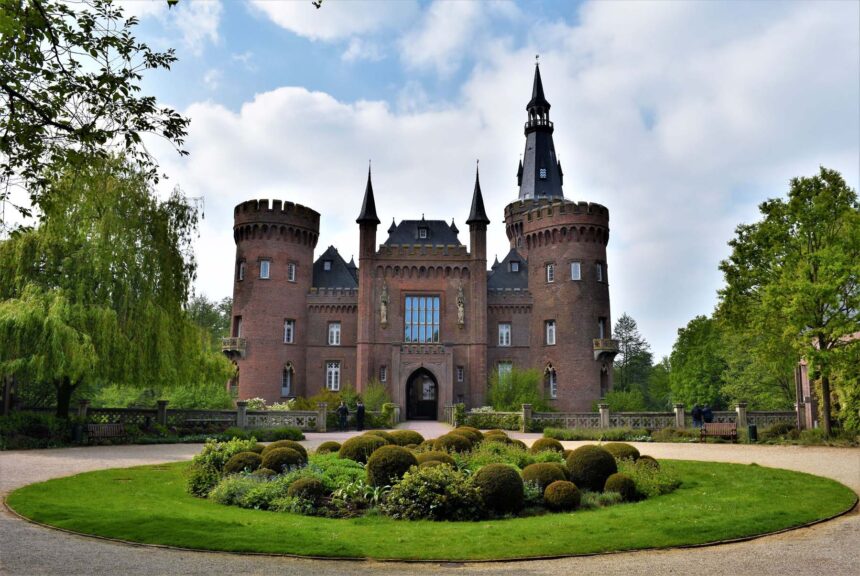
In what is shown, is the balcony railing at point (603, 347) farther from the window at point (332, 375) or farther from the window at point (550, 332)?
the window at point (332, 375)

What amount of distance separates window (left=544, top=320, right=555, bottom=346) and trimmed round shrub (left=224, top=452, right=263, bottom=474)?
111 feet

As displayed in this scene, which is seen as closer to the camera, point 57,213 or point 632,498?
point 57,213

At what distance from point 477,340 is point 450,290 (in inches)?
152

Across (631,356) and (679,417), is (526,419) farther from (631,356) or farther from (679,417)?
(631,356)

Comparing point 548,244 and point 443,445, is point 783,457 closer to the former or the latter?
point 443,445

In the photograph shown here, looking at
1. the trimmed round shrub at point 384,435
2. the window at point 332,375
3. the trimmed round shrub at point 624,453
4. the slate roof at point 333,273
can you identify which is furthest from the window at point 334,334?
the trimmed round shrub at point 624,453

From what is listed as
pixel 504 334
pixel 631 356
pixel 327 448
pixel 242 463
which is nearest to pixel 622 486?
pixel 327 448

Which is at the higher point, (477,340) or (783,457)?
(477,340)

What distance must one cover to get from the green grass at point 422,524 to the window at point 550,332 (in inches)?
1255

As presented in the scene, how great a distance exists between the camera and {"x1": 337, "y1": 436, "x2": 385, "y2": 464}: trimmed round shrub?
15.6 meters

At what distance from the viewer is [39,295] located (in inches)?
881

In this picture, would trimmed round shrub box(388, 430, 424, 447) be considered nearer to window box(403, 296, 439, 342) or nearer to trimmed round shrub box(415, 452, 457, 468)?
trimmed round shrub box(415, 452, 457, 468)

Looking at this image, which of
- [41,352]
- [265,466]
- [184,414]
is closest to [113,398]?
[184,414]

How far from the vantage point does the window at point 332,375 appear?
46.5m
